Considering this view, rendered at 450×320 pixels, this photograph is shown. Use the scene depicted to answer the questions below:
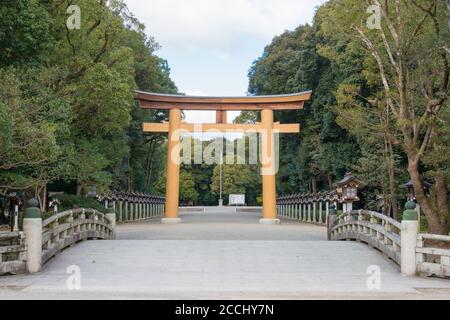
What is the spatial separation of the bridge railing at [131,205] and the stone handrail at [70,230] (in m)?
9.57

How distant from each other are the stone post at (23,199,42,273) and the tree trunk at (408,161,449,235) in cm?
793

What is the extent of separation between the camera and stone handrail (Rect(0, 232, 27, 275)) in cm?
1002

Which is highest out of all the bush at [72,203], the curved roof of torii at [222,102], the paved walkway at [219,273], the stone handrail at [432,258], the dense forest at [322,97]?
the curved roof of torii at [222,102]

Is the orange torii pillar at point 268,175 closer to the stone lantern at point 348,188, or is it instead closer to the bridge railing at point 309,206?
the bridge railing at point 309,206

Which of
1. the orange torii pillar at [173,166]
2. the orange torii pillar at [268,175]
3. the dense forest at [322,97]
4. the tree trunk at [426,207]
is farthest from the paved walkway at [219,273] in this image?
the orange torii pillar at [173,166]

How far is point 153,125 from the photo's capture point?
1142 inches

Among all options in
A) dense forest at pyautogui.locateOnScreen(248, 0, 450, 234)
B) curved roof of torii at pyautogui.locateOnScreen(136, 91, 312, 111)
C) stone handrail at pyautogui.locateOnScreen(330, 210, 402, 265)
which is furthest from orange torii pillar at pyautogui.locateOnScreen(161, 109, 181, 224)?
stone handrail at pyautogui.locateOnScreen(330, 210, 402, 265)

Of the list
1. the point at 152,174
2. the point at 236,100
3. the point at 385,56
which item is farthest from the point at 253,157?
the point at 385,56

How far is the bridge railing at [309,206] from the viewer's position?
93.3 ft

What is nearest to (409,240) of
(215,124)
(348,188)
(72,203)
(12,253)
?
(12,253)

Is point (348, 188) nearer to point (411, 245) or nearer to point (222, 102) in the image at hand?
point (222, 102)

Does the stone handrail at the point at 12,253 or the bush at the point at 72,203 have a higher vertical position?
the bush at the point at 72,203

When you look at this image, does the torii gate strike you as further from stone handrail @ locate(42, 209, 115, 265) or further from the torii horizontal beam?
stone handrail @ locate(42, 209, 115, 265)
